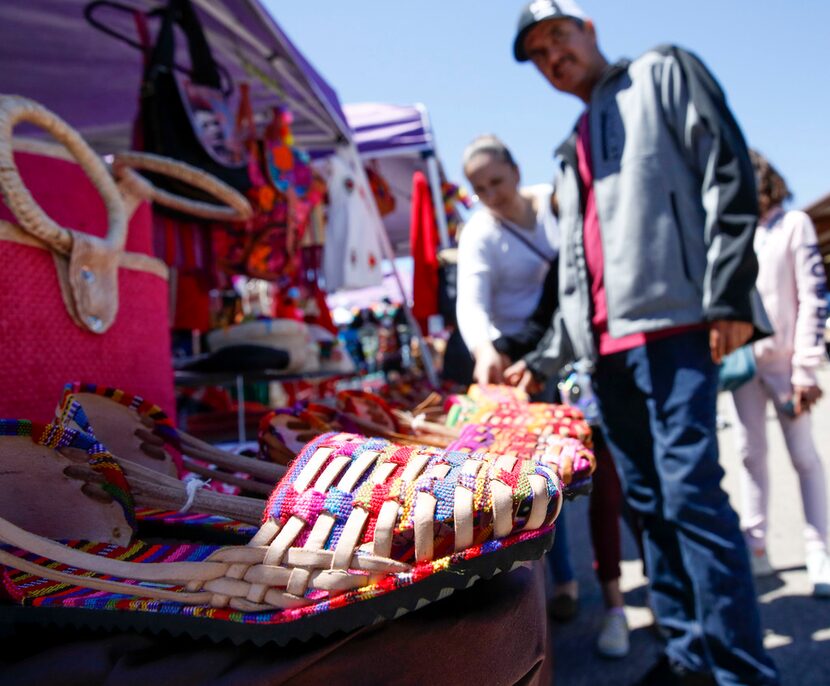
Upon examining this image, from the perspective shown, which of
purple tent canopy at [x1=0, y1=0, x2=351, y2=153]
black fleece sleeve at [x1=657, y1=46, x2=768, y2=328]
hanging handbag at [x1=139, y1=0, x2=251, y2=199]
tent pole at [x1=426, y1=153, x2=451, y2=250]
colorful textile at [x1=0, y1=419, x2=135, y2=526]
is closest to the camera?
colorful textile at [x1=0, y1=419, x2=135, y2=526]

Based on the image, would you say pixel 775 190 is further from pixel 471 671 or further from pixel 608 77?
pixel 471 671

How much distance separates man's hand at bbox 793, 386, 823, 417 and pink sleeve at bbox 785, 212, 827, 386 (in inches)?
0.8

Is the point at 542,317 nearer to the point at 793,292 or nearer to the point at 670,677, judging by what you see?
the point at 670,677

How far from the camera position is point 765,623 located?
5.41ft

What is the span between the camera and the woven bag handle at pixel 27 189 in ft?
2.08

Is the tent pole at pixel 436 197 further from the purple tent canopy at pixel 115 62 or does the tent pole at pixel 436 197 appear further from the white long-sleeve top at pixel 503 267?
the white long-sleeve top at pixel 503 267

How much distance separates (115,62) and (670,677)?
9.77 feet

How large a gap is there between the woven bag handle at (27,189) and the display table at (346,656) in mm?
453

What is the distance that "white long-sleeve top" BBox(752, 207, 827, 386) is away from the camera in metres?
1.89

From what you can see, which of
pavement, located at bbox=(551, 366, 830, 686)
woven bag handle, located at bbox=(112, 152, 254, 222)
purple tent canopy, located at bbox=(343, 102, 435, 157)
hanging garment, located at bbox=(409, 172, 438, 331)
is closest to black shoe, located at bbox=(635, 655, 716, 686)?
pavement, located at bbox=(551, 366, 830, 686)

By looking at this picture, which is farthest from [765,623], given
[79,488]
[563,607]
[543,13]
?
[79,488]

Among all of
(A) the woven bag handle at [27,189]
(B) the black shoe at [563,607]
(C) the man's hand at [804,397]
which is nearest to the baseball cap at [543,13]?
(A) the woven bag handle at [27,189]

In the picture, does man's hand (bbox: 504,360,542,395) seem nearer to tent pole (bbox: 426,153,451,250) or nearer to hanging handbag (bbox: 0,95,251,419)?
hanging handbag (bbox: 0,95,251,419)

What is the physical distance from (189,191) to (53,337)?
855mm
